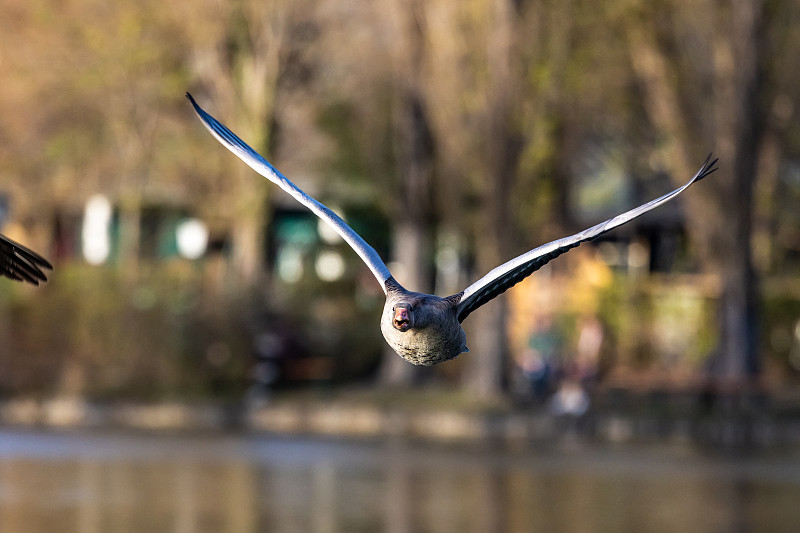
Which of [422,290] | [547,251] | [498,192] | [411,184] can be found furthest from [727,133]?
[547,251]

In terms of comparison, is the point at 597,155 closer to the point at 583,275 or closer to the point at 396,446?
Answer: the point at 583,275

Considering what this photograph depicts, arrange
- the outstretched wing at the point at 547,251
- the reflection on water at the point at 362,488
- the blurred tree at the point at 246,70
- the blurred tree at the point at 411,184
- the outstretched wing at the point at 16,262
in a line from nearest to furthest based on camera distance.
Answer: the outstretched wing at the point at 547,251
the outstretched wing at the point at 16,262
the reflection on water at the point at 362,488
the blurred tree at the point at 411,184
the blurred tree at the point at 246,70

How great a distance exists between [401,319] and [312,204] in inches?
34.3

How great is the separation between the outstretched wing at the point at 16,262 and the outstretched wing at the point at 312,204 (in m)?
1.48

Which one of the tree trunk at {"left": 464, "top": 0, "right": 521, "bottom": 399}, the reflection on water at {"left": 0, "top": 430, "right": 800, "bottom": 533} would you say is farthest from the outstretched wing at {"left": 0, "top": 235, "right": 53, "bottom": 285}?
the tree trunk at {"left": 464, "top": 0, "right": 521, "bottom": 399}

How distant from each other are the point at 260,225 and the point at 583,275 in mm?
5769

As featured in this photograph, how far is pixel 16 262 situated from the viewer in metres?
9.58

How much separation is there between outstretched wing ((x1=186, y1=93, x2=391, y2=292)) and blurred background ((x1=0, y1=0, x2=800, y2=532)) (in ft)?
14.6

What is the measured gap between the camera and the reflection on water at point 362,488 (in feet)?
41.6

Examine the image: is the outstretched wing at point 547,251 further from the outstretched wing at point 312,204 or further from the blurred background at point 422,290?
the blurred background at point 422,290

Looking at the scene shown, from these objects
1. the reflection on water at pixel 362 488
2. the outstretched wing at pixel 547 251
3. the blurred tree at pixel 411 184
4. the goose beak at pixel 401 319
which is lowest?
the reflection on water at pixel 362 488

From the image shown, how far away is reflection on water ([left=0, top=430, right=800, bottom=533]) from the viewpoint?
12680mm

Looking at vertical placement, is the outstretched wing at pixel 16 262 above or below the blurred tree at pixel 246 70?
below

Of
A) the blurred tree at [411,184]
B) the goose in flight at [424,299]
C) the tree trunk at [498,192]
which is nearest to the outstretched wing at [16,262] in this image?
the goose in flight at [424,299]
